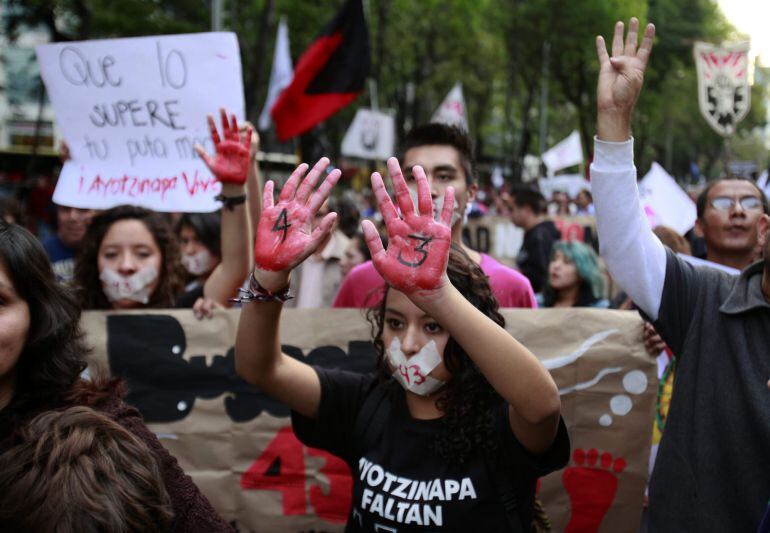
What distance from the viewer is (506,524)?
2.03 meters

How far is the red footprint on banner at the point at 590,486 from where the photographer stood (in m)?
2.96

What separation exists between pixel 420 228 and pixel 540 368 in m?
0.46

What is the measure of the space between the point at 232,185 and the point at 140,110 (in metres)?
1.10

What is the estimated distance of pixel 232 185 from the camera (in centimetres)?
301

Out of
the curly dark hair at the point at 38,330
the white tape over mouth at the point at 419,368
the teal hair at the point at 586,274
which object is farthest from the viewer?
the teal hair at the point at 586,274

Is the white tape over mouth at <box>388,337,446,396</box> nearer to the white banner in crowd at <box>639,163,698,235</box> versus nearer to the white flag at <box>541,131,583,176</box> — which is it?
the white banner in crowd at <box>639,163,698,235</box>

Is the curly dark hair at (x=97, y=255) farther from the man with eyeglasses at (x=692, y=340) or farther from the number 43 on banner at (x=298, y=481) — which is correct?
the man with eyeglasses at (x=692, y=340)

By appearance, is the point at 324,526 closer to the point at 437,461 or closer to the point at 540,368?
the point at 437,461

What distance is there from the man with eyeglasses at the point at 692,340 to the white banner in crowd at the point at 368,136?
439 inches

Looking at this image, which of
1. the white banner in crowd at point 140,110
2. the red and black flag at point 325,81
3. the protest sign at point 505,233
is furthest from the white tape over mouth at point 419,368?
the protest sign at point 505,233

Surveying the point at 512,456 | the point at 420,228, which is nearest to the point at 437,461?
the point at 512,456

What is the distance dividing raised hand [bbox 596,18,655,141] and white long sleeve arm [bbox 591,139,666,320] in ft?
0.14

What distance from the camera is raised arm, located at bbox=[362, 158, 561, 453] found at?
5.90 ft

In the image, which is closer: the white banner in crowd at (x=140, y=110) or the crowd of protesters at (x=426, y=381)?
the crowd of protesters at (x=426, y=381)
